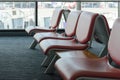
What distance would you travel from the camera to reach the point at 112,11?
762 centimetres

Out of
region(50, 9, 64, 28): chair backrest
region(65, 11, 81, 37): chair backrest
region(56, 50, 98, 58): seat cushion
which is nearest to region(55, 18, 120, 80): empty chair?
region(56, 50, 98, 58): seat cushion

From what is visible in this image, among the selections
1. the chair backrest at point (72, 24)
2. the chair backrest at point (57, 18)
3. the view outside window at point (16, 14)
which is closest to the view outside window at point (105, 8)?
the view outside window at point (16, 14)

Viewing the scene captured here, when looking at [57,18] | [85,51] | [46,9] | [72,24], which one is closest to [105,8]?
[46,9]

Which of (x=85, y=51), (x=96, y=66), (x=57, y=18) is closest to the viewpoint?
(x=96, y=66)

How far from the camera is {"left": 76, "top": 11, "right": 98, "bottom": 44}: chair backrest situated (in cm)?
307

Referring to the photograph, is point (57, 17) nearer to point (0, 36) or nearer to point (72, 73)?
point (0, 36)

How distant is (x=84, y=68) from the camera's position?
7.39 ft

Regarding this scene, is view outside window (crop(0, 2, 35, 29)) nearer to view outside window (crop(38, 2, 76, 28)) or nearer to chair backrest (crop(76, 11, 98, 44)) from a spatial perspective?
view outside window (crop(38, 2, 76, 28))

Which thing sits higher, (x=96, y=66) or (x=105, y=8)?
(x=105, y=8)

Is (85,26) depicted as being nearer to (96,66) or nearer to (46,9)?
(96,66)

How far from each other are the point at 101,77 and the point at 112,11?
18.7ft

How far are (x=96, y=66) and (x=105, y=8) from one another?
536cm

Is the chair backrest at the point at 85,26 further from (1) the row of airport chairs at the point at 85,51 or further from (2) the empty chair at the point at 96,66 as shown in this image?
(2) the empty chair at the point at 96,66

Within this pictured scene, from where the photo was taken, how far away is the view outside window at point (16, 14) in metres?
7.25
